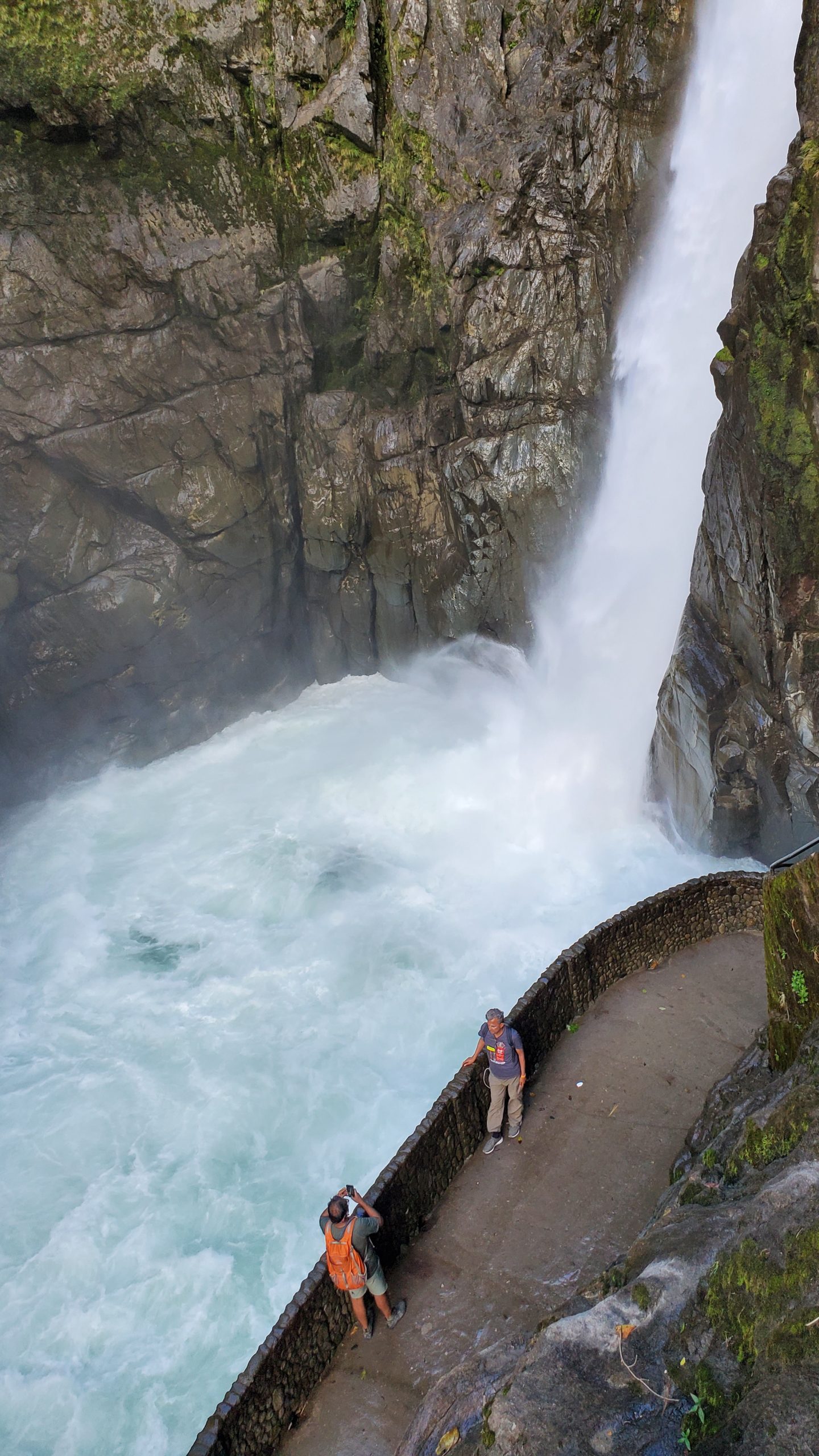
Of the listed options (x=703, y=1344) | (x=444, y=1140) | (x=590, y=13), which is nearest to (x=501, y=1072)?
(x=444, y=1140)

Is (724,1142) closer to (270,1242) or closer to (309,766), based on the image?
(270,1242)

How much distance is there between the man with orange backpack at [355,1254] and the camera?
19.9 feet

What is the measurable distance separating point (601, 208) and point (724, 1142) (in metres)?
19.2

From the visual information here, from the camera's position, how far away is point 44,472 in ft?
66.7

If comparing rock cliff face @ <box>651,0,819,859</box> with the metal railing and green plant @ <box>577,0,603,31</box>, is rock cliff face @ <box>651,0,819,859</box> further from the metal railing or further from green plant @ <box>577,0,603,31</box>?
green plant @ <box>577,0,603,31</box>

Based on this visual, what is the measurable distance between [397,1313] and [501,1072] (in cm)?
203

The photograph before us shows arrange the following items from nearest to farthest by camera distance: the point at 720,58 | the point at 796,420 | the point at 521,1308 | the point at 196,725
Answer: the point at 521,1308 < the point at 796,420 < the point at 720,58 < the point at 196,725

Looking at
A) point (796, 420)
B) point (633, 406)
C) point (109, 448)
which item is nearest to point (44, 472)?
point (109, 448)

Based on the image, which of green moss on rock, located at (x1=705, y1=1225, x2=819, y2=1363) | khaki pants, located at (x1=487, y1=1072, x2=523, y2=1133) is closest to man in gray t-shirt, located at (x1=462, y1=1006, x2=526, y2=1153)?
khaki pants, located at (x1=487, y1=1072, x2=523, y2=1133)

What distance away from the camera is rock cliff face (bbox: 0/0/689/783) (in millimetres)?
18219

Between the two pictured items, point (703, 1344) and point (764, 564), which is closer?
point (703, 1344)

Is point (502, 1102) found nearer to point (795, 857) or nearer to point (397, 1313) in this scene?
point (397, 1313)

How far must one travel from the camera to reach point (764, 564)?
1270 cm

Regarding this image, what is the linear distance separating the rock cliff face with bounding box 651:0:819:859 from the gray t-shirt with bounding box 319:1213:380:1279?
949 cm
